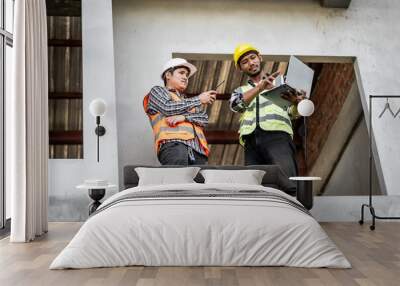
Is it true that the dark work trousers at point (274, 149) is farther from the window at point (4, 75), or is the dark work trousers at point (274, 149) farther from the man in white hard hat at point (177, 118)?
the window at point (4, 75)

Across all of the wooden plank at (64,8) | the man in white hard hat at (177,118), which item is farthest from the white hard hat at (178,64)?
the wooden plank at (64,8)

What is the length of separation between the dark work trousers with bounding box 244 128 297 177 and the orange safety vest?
60cm

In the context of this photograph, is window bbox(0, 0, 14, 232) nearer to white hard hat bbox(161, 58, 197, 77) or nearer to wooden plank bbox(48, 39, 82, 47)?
wooden plank bbox(48, 39, 82, 47)

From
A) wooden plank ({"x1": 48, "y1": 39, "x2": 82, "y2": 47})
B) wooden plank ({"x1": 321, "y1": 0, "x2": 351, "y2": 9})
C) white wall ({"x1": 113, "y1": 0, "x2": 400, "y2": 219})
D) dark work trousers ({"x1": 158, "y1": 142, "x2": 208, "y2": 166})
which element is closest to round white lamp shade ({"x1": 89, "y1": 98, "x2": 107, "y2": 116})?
white wall ({"x1": 113, "y1": 0, "x2": 400, "y2": 219})

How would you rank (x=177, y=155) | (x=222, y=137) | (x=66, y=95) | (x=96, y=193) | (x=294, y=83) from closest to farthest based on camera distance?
(x=96, y=193) → (x=177, y=155) → (x=294, y=83) → (x=66, y=95) → (x=222, y=137)

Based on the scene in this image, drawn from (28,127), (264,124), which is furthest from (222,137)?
(28,127)

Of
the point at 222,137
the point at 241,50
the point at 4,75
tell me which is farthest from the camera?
the point at 222,137

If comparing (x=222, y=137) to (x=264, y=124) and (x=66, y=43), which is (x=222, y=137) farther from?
(x=66, y=43)

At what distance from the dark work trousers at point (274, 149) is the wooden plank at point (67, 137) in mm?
2005

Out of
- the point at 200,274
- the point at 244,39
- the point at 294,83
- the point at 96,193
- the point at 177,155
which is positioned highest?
the point at 244,39

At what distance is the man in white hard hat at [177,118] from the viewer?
6.09 m

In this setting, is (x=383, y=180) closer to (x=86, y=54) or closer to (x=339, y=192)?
(x=339, y=192)

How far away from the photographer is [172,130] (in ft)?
20.0

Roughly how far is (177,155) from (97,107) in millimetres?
999
